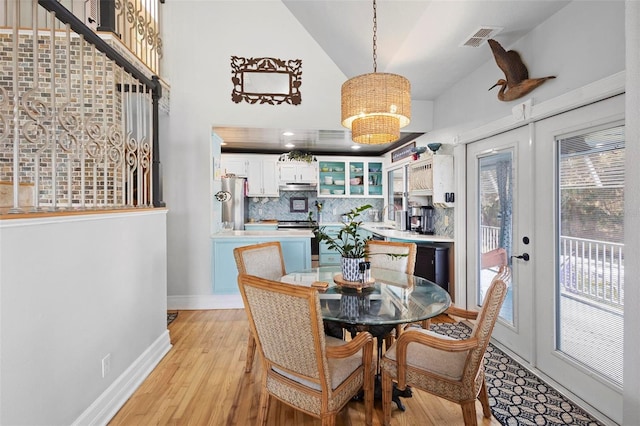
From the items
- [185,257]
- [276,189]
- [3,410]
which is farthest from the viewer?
[276,189]

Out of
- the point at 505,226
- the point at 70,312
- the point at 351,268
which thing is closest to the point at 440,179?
the point at 505,226

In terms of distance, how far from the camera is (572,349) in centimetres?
214

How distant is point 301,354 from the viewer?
142cm

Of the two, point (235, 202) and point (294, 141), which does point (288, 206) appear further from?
point (294, 141)

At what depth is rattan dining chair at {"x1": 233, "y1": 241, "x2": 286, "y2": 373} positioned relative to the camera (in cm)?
238

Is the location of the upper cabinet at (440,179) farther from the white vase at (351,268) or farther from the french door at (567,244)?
the white vase at (351,268)

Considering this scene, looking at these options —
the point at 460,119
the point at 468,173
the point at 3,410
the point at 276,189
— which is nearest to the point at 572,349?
the point at 468,173

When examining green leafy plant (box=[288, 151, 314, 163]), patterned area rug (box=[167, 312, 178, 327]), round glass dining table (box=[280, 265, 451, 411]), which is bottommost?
patterned area rug (box=[167, 312, 178, 327])

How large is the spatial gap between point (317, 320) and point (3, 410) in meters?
1.29

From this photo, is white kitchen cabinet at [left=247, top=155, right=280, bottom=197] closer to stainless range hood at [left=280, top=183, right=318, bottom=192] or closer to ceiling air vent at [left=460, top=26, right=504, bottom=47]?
stainless range hood at [left=280, top=183, right=318, bottom=192]

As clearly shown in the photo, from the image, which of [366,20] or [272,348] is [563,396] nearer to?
[272,348]

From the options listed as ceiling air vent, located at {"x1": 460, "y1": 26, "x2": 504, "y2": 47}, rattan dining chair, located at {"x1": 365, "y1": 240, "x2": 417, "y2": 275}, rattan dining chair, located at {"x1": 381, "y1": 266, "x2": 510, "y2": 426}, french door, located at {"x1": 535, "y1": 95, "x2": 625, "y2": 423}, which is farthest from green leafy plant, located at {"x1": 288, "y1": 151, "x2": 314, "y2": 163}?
rattan dining chair, located at {"x1": 381, "y1": 266, "x2": 510, "y2": 426}

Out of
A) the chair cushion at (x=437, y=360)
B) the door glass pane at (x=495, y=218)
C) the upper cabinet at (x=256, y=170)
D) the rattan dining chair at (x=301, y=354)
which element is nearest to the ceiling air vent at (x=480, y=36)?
the door glass pane at (x=495, y=218)

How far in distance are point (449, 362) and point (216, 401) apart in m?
1.48
